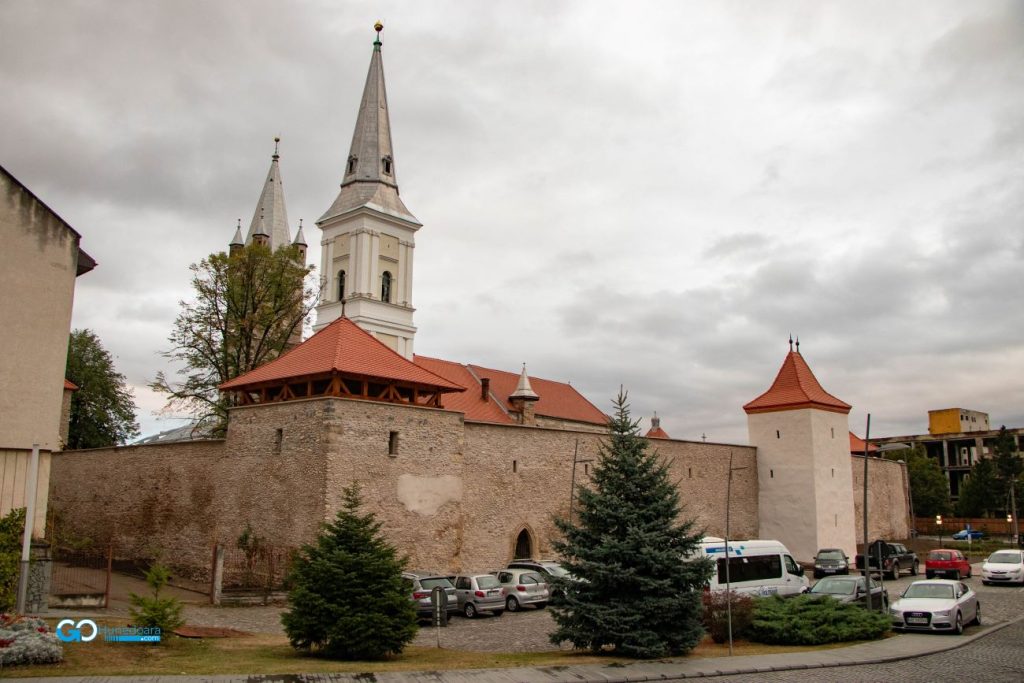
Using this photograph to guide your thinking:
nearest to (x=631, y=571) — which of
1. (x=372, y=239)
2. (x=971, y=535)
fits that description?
(x=372, y=239)

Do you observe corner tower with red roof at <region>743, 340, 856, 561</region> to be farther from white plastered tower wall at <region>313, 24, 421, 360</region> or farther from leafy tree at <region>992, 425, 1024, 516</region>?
leafy tree at <region>992, 425, 1024, 516</region>

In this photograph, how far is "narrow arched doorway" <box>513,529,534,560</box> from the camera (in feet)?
95.7

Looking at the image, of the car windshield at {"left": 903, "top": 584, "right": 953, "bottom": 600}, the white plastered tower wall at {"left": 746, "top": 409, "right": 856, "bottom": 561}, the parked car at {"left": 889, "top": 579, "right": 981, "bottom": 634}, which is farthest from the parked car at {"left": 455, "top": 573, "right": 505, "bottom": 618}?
the white plastered tower wall at {"left": 746, "top": 409, "right": 856, "bottom": 561}

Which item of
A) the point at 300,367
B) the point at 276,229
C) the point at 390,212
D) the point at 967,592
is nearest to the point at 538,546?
the point at 300,367

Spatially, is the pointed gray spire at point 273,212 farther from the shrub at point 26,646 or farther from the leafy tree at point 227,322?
the shrub at point 26,646

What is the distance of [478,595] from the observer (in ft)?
69.8

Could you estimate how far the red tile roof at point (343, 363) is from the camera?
79.5ft

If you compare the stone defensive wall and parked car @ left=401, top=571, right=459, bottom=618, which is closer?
parked car @ left=401, top=571, right=459, bottom=618

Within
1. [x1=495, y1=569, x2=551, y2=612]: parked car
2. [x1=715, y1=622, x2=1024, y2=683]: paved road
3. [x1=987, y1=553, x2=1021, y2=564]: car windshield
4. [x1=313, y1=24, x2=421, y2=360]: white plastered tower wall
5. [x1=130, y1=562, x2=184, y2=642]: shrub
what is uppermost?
[x1=313, y1=24, x2=421, y2=360]: white plastered tower wall

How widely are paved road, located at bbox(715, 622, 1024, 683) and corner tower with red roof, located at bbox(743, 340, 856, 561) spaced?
21.7 meters

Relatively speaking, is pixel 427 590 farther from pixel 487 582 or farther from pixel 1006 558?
pixel 1006 558

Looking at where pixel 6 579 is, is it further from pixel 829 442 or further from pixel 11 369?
pixel 829 442

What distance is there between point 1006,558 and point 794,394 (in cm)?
1172

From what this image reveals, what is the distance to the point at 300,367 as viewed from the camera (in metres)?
24.8
